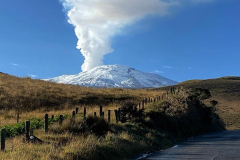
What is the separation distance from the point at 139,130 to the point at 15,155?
9.24m

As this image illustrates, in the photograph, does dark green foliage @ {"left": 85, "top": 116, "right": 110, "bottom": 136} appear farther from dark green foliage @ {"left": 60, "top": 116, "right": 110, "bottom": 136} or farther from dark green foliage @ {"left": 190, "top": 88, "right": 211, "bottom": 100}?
dark green foliage @ {"left": 190, "top": 88, "right": 211, "bottom": 100}

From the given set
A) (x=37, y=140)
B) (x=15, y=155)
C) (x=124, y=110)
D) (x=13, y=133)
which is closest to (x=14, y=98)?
(x=124, y=110)

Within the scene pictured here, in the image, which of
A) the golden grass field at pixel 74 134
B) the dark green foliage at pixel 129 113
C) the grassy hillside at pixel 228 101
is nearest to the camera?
the golden grass field at pixel 74 134

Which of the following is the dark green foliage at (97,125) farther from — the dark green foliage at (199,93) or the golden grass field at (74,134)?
the dark green foliage at (199,93)

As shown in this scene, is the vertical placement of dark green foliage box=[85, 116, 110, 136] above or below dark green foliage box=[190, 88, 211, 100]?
below

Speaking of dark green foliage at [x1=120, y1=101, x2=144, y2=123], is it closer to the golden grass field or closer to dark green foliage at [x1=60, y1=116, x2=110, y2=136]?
the golden grass field

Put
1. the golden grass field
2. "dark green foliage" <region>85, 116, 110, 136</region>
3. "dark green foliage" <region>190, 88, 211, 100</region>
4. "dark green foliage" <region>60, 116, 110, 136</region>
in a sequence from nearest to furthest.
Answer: the golden grass field
"dark green foliage" <region>60, 116, 110, 136</region>
"dark green foliage" <region>85, 116, 110, 136</region>
"dark green foliage" <region>190, 88, 211, 100</region>

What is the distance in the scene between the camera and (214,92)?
85.2m

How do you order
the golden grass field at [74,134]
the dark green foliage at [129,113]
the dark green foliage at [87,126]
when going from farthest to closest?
1. the dark green foliage at [129,113]
2. the dark green foliage at [87,126]
3. the golden grass field at [74,134]

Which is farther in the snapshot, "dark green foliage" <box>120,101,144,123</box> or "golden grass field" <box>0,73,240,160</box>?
"dark green foliage" <box>120,101,144,123</box>

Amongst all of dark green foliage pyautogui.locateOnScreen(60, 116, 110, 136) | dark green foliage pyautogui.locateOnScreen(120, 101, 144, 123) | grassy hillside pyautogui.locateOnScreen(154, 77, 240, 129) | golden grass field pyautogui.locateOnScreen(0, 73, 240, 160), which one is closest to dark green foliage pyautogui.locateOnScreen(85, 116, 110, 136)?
dark green foliage pyautogui.locateOnScreen(60, 116, 110, 136)

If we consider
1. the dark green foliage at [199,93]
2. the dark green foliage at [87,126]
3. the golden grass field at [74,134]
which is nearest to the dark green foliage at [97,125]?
the dark green foliage at [87,126]

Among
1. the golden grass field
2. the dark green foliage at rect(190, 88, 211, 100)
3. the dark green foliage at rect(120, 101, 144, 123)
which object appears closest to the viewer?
the golden grass field

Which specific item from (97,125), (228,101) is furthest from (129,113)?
(228,101)
